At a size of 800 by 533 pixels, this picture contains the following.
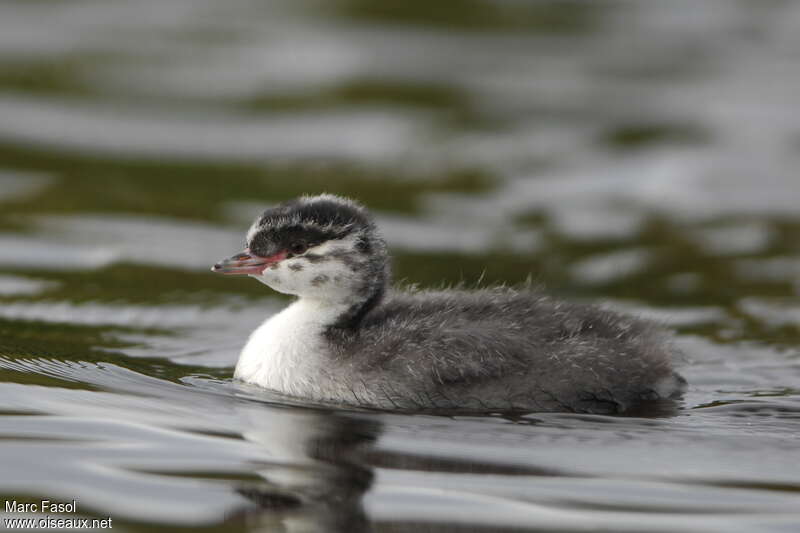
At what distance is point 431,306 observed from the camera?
939 cm

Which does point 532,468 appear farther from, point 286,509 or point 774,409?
point 774,409

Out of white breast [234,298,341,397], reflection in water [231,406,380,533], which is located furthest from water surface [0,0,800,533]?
white breast [234,298,341,397]

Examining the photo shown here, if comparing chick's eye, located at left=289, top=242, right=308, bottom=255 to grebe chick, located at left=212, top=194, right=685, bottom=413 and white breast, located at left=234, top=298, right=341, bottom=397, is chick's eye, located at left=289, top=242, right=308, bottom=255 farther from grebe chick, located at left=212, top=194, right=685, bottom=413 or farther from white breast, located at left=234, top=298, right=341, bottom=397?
white breast, located at left=234, top=298, right=341, bottom=397

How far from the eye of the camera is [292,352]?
930cm

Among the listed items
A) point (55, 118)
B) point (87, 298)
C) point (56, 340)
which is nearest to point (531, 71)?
point (55, 118)

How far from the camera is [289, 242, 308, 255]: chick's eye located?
9.32 meters

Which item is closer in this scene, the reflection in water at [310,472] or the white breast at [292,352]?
the reflection in water at [310,472]

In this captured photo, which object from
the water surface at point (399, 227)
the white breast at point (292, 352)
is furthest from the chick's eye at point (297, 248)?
the water surface at point (399, 227)

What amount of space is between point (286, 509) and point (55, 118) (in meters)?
13.1

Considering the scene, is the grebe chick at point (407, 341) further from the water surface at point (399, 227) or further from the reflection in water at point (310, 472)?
the reflection in water at point (310, 472)

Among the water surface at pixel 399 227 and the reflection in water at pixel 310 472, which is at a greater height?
the water surface at pixel 399 227

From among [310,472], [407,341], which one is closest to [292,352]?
[407,341]

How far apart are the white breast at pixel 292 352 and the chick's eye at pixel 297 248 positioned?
1.27ft

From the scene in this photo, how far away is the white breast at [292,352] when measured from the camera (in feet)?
30.1
